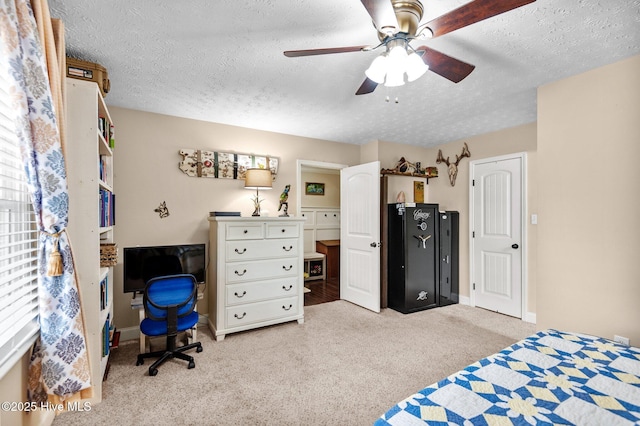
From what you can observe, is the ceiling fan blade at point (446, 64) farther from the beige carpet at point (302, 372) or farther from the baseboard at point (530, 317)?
the baseboard at point (530, 317)

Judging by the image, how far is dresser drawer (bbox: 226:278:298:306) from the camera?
3025mm

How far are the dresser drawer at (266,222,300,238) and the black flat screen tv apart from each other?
71 cm

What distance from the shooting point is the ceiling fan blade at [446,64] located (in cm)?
161

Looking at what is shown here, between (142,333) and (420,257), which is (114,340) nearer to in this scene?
(142,333)

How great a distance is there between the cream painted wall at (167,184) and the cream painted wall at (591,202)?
9.50 feet

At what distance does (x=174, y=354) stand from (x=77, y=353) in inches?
43.1

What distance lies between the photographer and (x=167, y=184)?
3232mm

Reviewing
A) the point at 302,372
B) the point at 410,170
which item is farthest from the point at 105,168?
the point at 410,170

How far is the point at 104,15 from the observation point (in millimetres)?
1644

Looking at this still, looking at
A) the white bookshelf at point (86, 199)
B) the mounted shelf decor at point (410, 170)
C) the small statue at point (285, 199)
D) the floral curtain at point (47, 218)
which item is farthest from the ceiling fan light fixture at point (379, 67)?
the mounted shelf decor at point (410, 170)

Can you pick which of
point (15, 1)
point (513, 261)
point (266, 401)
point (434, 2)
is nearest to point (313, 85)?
point (434, 2)

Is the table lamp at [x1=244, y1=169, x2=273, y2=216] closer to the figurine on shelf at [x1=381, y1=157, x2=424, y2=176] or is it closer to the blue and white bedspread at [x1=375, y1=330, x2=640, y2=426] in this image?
the figurine on shelf at [x1=381, y1=157, x2=424, y2=176]

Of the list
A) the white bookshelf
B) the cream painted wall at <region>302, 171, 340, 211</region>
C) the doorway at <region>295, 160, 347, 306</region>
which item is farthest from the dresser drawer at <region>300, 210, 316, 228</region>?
the white bookshelf

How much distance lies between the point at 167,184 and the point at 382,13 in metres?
2.79
